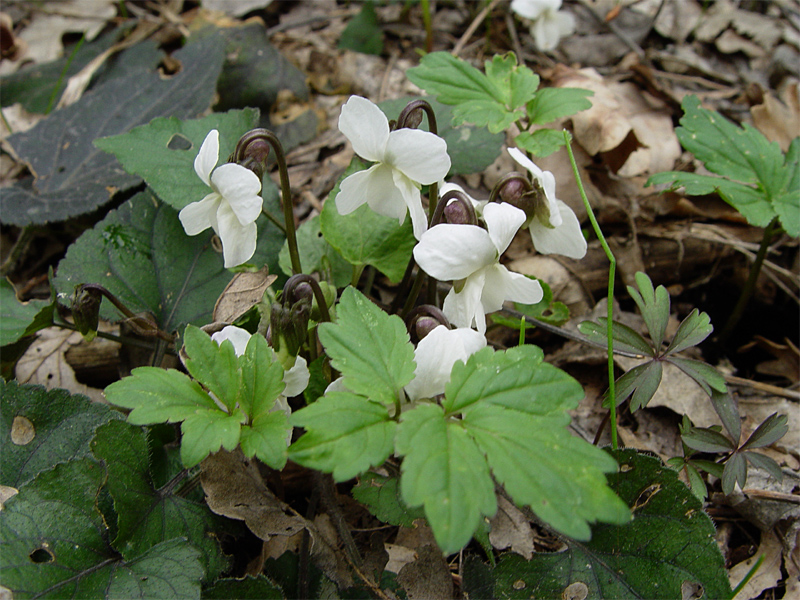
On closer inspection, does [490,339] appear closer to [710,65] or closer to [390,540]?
[390,540]

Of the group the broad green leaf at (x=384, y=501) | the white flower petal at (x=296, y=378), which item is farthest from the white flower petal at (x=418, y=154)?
the broad green leaf at (x=384, y=501)

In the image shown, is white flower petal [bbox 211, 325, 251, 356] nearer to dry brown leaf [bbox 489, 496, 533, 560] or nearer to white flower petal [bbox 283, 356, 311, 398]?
white flower petal [bbox 283, 356, 311, 398]

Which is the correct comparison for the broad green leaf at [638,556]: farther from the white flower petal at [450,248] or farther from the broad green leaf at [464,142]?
the broad green leaf at [464,142]

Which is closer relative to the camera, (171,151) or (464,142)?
(171,151)

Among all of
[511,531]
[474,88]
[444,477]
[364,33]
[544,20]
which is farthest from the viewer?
[364,33]

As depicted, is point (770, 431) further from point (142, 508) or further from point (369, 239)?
point (142, 508)

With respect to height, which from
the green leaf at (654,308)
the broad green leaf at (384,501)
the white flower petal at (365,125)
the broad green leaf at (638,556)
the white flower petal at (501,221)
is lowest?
the broad green leaf at (638,556)

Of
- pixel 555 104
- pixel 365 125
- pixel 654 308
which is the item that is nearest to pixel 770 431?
pixel 654 308

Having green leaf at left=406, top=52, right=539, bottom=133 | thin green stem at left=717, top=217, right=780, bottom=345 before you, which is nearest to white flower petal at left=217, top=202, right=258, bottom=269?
green leaf at left=406, top=52, right=539, bottom=133
